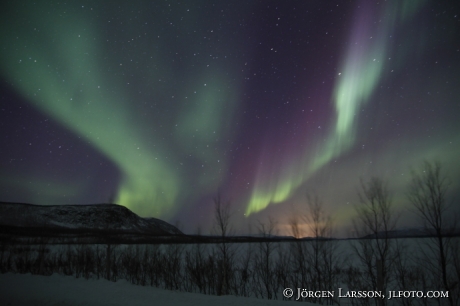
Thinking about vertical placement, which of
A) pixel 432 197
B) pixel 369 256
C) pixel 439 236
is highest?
pixel 432 197

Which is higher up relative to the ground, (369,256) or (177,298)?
(369,256)

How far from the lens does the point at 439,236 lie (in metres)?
15.9

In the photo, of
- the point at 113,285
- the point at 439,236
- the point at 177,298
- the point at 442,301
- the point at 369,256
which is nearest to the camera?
the point at 177,298

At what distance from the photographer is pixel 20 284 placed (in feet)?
48.3

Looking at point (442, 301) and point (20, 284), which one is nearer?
point (20, 284)

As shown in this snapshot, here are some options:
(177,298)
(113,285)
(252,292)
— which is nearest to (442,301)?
(252,292)

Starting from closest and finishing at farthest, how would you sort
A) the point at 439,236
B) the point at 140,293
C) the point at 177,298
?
the point at 177,298, the point at 140,293, the point at 439,236

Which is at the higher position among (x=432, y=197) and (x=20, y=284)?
(x=432, y=197)

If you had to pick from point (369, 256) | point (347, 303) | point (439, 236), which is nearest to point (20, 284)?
point (347, 303)

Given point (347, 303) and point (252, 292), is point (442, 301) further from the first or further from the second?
point (252, 292)

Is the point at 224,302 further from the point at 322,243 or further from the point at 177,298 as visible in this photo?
the point at 322,243

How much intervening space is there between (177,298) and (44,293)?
6418 mm

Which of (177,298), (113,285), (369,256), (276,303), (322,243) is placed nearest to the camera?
(276,303)

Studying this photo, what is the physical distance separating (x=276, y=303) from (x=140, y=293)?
22.2 ft
